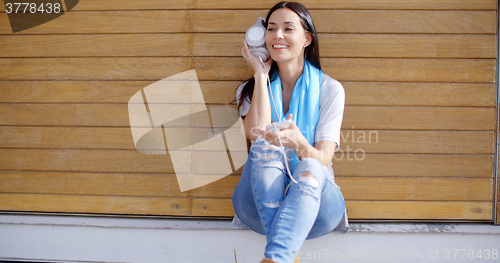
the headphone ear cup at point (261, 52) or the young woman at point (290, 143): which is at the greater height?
the headphone ear cup at point (261, 52)

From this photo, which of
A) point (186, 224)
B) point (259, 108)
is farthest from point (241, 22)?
point (186, 224)

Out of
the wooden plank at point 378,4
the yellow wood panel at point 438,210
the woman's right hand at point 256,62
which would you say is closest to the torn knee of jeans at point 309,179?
the woman's right hand at point 256,62

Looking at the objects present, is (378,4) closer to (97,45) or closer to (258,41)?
(258,41)

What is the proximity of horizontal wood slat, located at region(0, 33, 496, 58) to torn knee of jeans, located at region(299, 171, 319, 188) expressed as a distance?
103cm

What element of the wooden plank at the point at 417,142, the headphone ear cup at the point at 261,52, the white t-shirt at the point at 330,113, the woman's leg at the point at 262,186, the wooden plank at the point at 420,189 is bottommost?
the wooden plank at the point at 420,189

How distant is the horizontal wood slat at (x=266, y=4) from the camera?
6.39 ft

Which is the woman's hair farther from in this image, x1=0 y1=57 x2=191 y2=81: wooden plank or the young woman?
x1=0 y1=57 x2=191 y2=81: wooden plank

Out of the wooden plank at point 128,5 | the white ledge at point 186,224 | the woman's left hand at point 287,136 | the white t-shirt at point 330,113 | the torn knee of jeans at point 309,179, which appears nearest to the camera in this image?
the torn knee of jeans at point 309,179

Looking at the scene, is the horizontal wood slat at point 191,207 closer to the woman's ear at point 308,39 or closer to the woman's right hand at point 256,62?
the woman's right hand at point 256,62

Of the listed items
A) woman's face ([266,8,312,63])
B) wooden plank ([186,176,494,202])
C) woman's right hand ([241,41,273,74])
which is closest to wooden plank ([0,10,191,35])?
woman's right hand ([241,41,273,74])

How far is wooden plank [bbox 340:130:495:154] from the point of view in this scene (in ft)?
6.47

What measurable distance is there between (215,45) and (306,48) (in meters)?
0.62

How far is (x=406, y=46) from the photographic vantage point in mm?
1962

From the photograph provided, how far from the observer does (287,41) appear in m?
1.62
